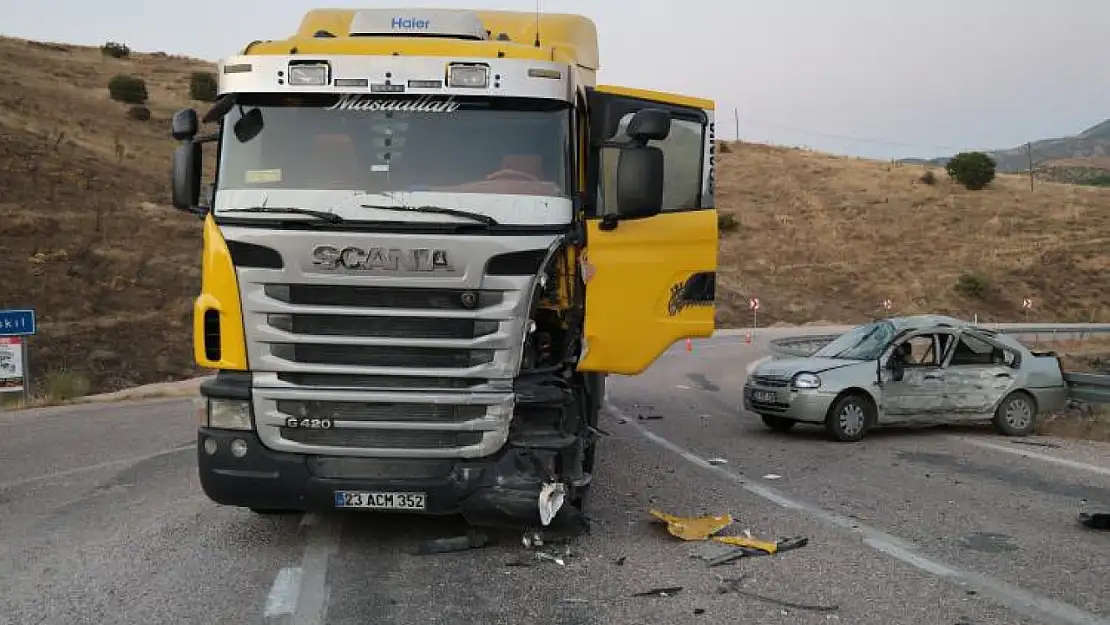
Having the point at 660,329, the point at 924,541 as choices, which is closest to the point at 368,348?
the point at 660,329

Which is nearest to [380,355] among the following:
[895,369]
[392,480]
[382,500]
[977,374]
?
[392,480]

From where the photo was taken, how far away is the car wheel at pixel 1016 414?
13.2m

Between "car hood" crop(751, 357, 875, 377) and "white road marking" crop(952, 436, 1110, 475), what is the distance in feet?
4.94

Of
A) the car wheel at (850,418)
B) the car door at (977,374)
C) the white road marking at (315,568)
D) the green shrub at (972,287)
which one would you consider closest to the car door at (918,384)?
the car door at (977,374)

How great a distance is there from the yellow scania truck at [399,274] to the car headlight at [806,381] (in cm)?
651

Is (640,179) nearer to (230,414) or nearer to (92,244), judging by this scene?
(230,414)

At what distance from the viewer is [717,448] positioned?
12.2 meters

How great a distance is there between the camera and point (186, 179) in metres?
7.10

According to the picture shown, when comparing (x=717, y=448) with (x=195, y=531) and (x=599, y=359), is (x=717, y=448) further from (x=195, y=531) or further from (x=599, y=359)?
(x=195, y=531)

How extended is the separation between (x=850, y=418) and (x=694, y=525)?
611cm

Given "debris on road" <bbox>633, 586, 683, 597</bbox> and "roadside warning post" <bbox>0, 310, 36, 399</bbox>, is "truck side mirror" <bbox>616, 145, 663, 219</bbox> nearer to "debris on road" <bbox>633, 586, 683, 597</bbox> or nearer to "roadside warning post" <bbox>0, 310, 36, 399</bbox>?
"debris on road" <bbox>633, 586, 683, 597</bbox>

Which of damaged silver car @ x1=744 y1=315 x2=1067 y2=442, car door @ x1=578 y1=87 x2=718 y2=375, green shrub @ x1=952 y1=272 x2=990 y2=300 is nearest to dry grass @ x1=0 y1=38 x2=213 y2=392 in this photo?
damaged silver car @ x1=744 y1=315 x2=1067 y2=442

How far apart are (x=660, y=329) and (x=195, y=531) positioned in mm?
3628

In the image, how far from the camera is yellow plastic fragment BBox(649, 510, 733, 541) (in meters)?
7.10
